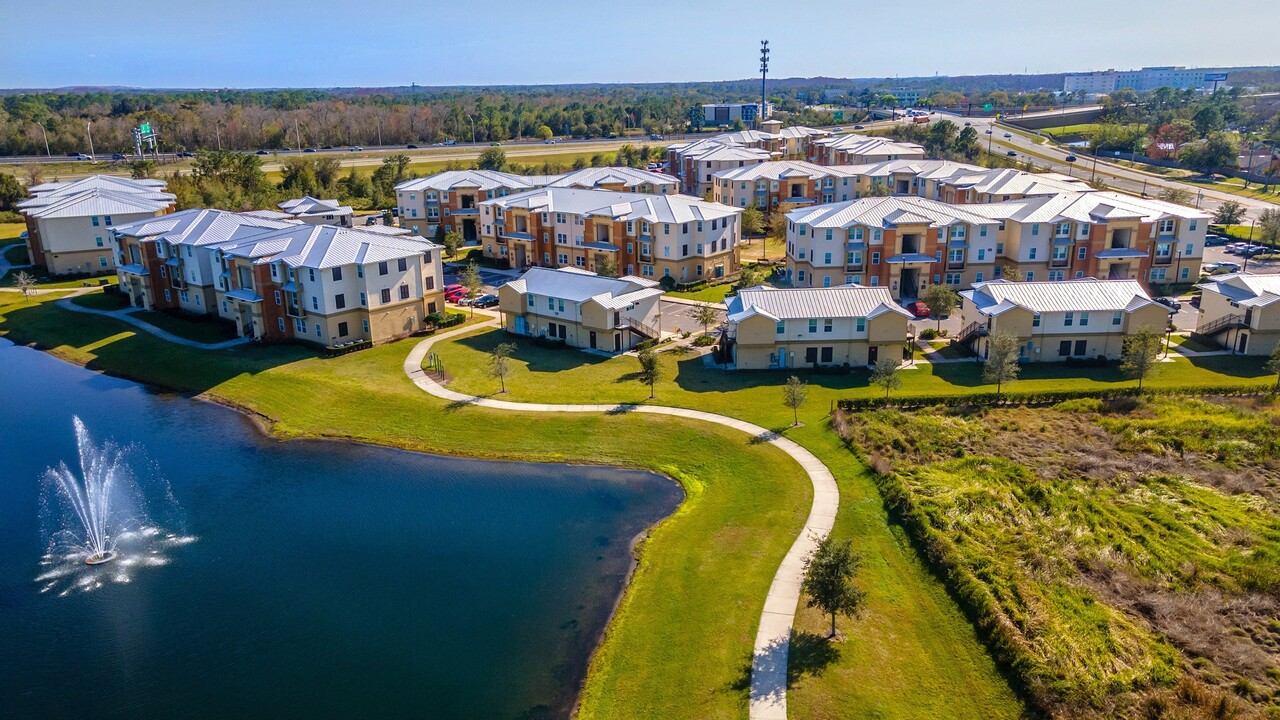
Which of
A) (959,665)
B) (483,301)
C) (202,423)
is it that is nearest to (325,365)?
(202,423)

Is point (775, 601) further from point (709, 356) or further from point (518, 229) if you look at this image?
point (518, 229)

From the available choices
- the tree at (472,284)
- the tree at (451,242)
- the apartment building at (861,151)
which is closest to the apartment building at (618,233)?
the tree at (451,242)

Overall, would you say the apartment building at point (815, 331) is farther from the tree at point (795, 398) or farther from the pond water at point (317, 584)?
the pond water at point (317, 584)

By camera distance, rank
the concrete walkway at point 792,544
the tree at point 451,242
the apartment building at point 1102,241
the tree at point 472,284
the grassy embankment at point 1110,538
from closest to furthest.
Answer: the grassy embankment at point 1110,538 < the concrete walkway at point 792,544 < the apartment building at point 1102,241 < the tree at point 472,284 < the tree at point 451,242


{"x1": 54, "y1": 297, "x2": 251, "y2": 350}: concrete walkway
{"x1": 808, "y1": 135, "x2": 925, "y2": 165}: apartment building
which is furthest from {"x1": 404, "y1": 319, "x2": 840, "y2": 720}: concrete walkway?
{"x1": 808, "y1": 135, "x2": 925, "y2": 165}: apartment building

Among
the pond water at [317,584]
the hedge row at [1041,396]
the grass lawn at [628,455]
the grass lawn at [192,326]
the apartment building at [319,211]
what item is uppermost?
the apartment building at [319,211]

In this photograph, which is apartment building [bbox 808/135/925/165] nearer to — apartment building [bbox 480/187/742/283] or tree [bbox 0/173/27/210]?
apartment building [bbox 480/187/742/283]

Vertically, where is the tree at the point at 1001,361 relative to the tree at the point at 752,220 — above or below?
below
